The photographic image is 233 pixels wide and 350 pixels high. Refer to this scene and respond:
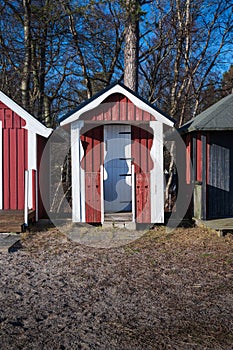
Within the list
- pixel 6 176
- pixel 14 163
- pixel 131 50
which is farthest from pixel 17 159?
pixel 131 50

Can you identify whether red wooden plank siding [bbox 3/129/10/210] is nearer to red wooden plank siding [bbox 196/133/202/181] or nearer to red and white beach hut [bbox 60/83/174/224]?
red and white beach hut [bbox 60/83/174/224]

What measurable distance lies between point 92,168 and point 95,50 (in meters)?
9.49

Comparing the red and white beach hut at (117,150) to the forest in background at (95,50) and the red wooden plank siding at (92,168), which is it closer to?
the red wooden plank siding at (92,168)

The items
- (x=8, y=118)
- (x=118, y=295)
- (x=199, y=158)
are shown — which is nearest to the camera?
(x=118, y=295)

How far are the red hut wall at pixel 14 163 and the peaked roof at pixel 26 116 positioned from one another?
0.31 metres

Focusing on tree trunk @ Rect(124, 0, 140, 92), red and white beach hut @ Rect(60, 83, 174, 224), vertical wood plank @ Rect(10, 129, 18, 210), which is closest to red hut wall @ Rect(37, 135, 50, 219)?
vertical wood plank @ Rect(10, 129, 18, 210)

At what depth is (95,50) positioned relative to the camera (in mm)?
17469

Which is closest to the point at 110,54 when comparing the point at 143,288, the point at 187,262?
the point at 187,262

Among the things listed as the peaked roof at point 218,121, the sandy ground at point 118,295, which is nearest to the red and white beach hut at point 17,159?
the sandy ground at point 118,295

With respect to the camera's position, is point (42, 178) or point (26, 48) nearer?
point (42, 178)

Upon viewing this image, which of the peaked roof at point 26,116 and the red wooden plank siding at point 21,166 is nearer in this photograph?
the peaked roof at point 26,116

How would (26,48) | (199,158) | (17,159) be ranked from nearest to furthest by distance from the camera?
(17,159), (199,158), (26,48)

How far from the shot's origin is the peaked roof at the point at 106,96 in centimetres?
890

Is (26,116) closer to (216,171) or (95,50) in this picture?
(216,171)
